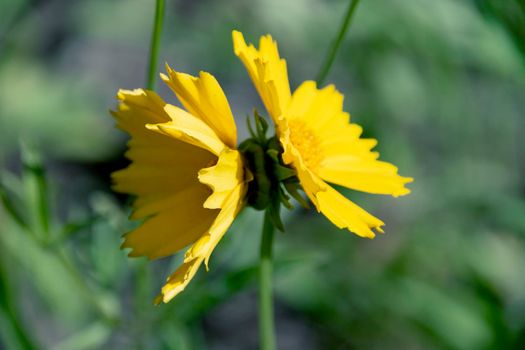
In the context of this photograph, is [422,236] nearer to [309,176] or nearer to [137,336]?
[137,336]

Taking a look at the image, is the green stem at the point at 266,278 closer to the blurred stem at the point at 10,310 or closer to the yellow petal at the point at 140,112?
the yellow petal at the point at 140,112

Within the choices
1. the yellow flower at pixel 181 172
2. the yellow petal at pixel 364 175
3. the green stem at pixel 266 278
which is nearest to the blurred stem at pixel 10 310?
the yellow flower at pixel 181 172

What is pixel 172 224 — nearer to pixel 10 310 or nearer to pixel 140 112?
pixel 140 112

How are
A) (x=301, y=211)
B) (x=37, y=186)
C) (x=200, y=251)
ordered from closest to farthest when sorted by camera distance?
(x=200, y=251) → (x=37, y=186) → (x=301, y=211)

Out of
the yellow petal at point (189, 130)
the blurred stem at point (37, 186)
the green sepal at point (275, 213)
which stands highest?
the yellow petal at point (189, 130)

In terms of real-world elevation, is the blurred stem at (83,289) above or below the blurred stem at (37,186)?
below

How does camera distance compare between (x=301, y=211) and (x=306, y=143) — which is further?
(x=301, y=211)

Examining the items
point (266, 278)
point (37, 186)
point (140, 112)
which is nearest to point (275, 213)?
point (266, 278)
